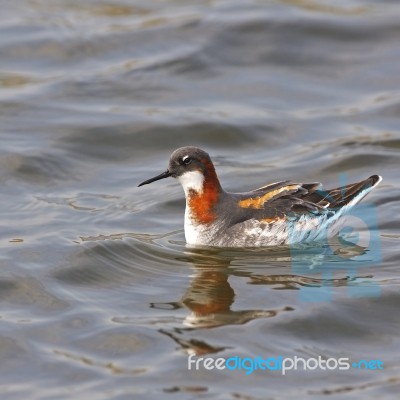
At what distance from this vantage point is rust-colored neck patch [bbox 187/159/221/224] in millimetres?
11875

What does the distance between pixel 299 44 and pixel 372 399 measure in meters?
10.4

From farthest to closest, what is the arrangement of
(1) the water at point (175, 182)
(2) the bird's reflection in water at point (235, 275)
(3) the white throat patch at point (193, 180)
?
(3) the white throat patch at point (193, 180) < (2) the bird's reflection in water at point (235, 275) < (1) the water at point (175, 182)

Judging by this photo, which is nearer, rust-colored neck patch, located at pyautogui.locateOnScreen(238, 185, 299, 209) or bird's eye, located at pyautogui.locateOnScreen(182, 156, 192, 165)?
bird's eye, located at pyautogui.locateOnScreen(182, 156, 192, 165)

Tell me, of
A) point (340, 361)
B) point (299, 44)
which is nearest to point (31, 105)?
point (299, 44)

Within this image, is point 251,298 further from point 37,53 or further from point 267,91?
point 37,53

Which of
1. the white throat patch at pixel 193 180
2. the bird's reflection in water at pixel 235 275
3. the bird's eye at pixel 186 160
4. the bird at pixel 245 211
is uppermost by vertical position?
the bird's eye at pixel 186 160

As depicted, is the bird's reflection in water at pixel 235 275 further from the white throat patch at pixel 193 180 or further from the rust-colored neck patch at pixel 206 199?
the white throat patch at pixel 193 180

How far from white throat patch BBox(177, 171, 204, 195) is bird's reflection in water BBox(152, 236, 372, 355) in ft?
2.20

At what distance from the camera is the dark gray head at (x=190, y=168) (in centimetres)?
1173

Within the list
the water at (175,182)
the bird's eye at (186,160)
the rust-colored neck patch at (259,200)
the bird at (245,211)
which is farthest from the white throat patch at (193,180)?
the water at (175,182)

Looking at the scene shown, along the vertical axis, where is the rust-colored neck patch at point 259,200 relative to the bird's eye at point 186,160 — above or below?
below

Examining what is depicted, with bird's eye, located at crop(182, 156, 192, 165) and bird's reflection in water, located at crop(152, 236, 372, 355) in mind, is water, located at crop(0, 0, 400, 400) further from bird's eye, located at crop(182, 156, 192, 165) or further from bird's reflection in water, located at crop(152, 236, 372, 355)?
bird's eye, located at crop(182, 156, 192, 165)

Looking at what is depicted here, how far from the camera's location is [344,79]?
17.1 m

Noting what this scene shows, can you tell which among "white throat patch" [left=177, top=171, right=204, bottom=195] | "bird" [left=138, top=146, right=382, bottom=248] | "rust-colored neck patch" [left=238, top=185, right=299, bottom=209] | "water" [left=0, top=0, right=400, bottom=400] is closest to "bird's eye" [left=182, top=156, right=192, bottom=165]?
"bird" [left=138, top=146, right=382, bottom=248]
